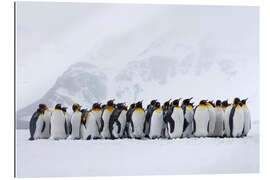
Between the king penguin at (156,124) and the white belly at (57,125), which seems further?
the white belly at (57,125)

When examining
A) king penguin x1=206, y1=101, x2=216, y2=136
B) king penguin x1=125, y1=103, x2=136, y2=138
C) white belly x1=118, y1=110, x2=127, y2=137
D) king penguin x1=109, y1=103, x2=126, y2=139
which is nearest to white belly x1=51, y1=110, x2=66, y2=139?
king penguin x1=109, y1=103, x2=126, y2=139

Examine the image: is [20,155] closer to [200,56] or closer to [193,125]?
[193,125]

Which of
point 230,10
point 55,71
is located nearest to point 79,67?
point 55,71

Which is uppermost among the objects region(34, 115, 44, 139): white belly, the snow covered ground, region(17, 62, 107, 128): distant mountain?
region(17, 62, 107, 128): distant mountain

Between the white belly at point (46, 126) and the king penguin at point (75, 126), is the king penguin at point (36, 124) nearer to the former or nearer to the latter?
the white belly at point (46, 126)

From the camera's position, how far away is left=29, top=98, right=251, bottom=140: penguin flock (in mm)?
7879

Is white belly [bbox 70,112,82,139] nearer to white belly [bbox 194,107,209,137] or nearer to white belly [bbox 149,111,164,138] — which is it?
white belly [bbox 149,111,164,138]

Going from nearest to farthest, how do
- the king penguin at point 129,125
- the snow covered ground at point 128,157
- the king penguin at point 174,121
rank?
1. the snow covered ground at point 128,157
2. the king penguin at point 174,121
3. the king penguin at point 129,125

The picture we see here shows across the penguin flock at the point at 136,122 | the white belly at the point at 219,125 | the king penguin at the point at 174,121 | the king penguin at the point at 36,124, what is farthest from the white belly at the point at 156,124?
the king penguin at the point at 36,124

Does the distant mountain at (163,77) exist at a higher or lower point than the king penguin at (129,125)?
higher

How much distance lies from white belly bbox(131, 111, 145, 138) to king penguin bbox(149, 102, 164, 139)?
15cm

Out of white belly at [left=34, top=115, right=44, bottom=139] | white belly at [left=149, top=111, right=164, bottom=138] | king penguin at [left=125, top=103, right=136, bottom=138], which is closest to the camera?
white belly at [left=149, top=111, right=164, bottom=138]

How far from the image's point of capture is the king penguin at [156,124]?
787 centimetres

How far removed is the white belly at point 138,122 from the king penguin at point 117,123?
0.63 ft
